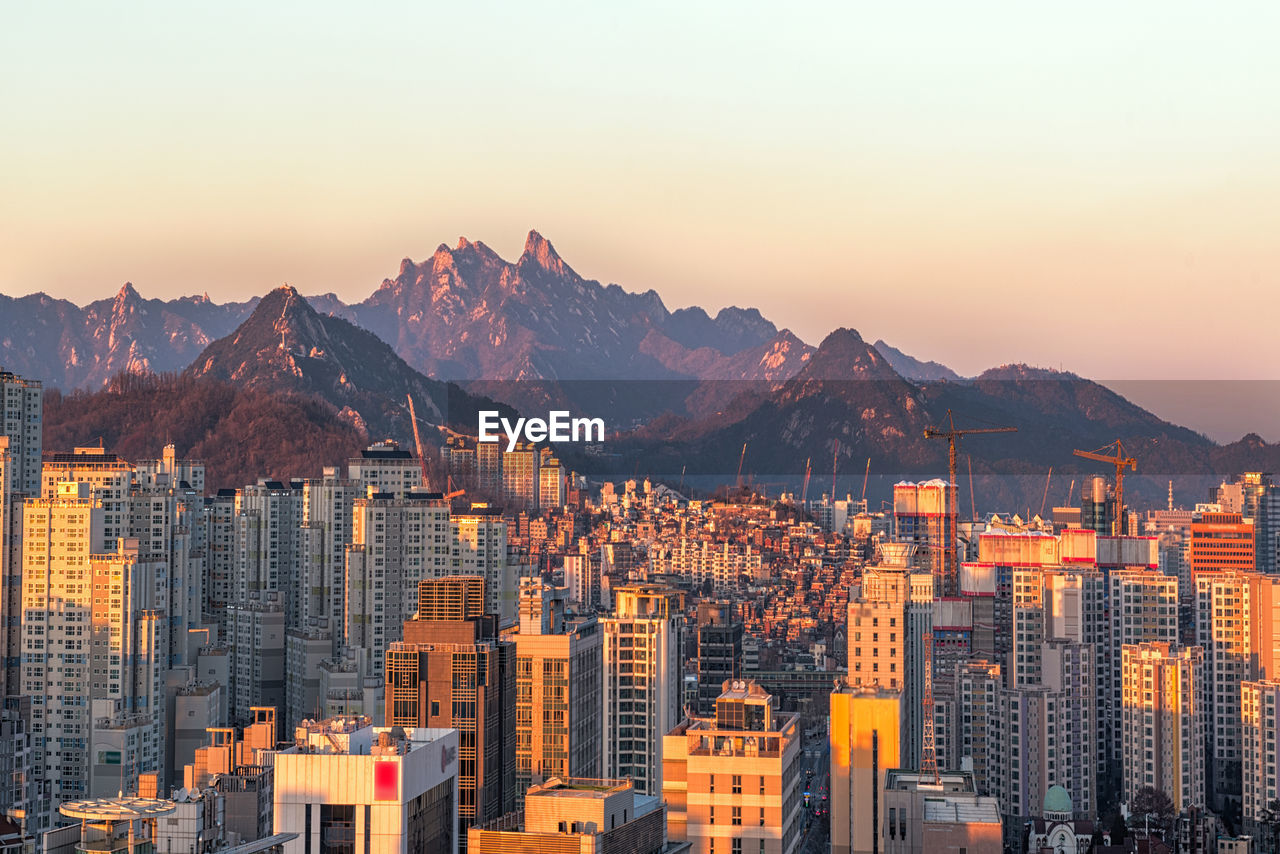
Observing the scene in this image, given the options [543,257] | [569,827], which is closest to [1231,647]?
[569,827]

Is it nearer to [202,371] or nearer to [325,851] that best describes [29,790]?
[325,851]

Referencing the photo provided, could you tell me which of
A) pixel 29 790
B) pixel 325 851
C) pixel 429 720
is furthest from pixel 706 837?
pixel 29 790

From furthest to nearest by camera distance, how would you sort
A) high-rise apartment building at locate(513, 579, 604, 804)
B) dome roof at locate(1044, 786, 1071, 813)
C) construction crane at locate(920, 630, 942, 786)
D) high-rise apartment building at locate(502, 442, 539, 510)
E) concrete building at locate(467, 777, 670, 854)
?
high-rise apartment building at locate(502, 442, 539, 510) < construction crane at locate(920, 630, 942, 786) < dome roof at locate(1044, 786, 1071, 813) < high-rise apartment building at locate(513, 579, 604, 804) < concrete building at locate(467, 777, 670, 854)

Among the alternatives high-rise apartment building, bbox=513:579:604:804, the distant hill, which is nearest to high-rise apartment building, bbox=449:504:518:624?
high-rise apartment building, bbox=513:579:604:804

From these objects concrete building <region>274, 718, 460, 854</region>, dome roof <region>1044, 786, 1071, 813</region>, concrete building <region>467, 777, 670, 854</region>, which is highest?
concrete building <region>274, 718, 460, 854</region>

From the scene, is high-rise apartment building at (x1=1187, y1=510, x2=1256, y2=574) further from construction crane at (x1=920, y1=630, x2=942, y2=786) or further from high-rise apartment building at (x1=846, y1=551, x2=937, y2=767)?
high-rise apartment building at (x1=846, y1=551, x2=937, y2=767)

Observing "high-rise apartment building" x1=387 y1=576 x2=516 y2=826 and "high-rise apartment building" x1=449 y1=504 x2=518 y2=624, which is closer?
"high-rise apartment building" x1=387 y1=576 x2=516 y2=826
